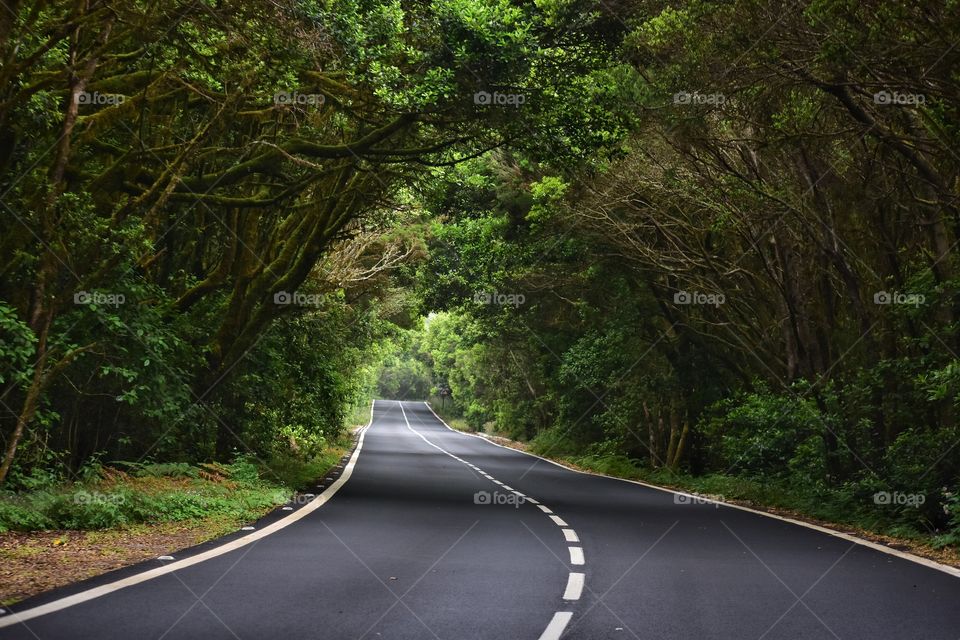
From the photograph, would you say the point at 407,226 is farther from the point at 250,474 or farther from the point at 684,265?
the point at 250,474

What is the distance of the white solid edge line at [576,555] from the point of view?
1019 centimetres

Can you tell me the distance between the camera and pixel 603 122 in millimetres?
14945

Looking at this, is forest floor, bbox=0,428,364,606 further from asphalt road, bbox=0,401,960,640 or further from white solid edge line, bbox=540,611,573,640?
white solid edge line, bbox=540,611,573,640

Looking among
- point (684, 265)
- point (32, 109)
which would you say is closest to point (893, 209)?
point (684, 265)

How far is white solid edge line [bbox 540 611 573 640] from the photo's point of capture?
645 cm

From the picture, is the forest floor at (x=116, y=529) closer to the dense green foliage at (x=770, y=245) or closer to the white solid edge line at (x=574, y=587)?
the white solid edge line at (x=574, y=587)

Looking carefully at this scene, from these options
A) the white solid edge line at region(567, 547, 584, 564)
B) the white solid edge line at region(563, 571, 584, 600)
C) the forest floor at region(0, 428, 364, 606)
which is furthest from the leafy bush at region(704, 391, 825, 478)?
the white solid edge line at region(563, 571, 584, 600)

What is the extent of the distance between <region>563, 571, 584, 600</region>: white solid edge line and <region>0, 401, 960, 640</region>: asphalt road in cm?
2

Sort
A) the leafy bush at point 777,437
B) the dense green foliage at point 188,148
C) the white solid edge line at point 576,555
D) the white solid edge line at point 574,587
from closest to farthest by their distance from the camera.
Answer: the white solid edge line at point 574,587 < the white solid edge line at point 576,555 < the dense green foliage at point 188,148 < the leafy bush at point 777,437

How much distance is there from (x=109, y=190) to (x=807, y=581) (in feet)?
39.6

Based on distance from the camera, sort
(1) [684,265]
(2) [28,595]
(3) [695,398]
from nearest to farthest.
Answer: (2) [28,595] < (1) [684,265] < (3) [695,398]

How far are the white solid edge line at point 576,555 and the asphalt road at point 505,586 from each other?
0.11ft

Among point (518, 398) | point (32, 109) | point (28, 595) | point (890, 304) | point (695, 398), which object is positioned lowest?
point (518, 398)

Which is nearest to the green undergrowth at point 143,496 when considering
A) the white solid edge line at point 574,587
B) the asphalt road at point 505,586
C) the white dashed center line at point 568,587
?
the asphalt road at point 505,586
